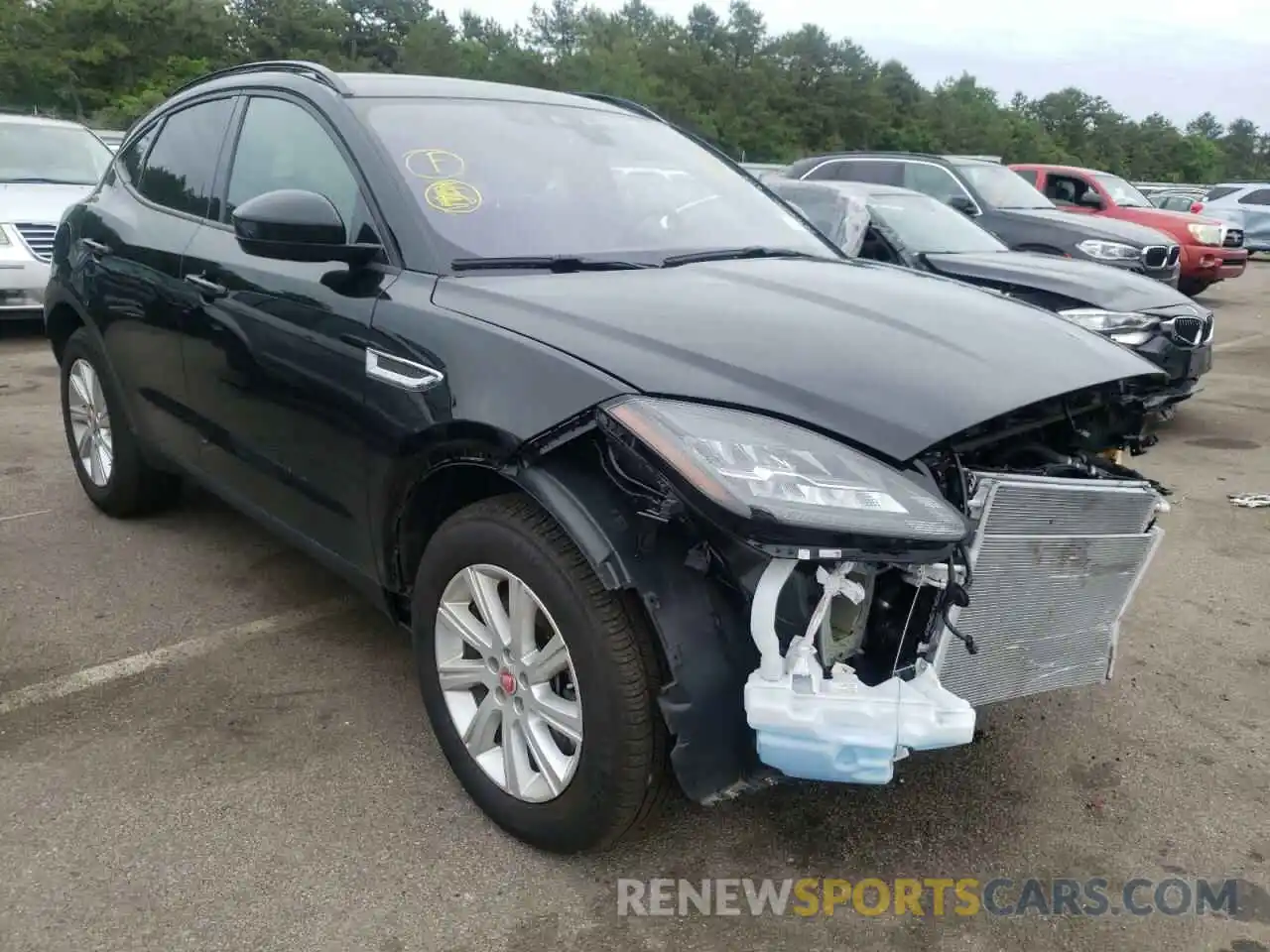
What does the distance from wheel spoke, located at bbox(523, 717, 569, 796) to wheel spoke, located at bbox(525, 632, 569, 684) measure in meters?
0.11

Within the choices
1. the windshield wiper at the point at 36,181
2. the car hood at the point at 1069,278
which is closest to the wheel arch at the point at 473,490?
the car hood at the point at 1069,278

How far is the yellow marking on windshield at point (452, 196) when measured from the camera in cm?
274

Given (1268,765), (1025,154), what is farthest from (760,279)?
(1025,154)

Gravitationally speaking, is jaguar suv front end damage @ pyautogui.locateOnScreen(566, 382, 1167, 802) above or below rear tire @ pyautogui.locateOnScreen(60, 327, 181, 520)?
above

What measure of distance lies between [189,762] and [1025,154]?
74149mm

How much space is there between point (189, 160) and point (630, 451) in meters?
2.62

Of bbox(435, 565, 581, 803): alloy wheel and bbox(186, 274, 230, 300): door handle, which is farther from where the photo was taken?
bbox(186, 274, 230, 300): door handle

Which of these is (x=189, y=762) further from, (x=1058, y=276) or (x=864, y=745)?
(x=1058, y=276)

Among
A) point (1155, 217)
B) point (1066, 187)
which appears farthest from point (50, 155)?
point (1155, 217)

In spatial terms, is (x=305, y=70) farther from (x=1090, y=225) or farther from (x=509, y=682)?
(x=1090, y=225)

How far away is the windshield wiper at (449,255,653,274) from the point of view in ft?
8.61

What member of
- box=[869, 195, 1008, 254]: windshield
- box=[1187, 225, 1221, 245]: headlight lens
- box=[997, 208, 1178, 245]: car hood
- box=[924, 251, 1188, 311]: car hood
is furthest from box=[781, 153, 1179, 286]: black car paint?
box=[1187, 225, 1221, 245]: headlight lens

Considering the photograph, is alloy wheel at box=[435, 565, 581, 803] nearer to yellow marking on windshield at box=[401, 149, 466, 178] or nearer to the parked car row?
yellow marking on windshield at box=[401, 149, 466, 178]

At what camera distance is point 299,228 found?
2.58 metres
